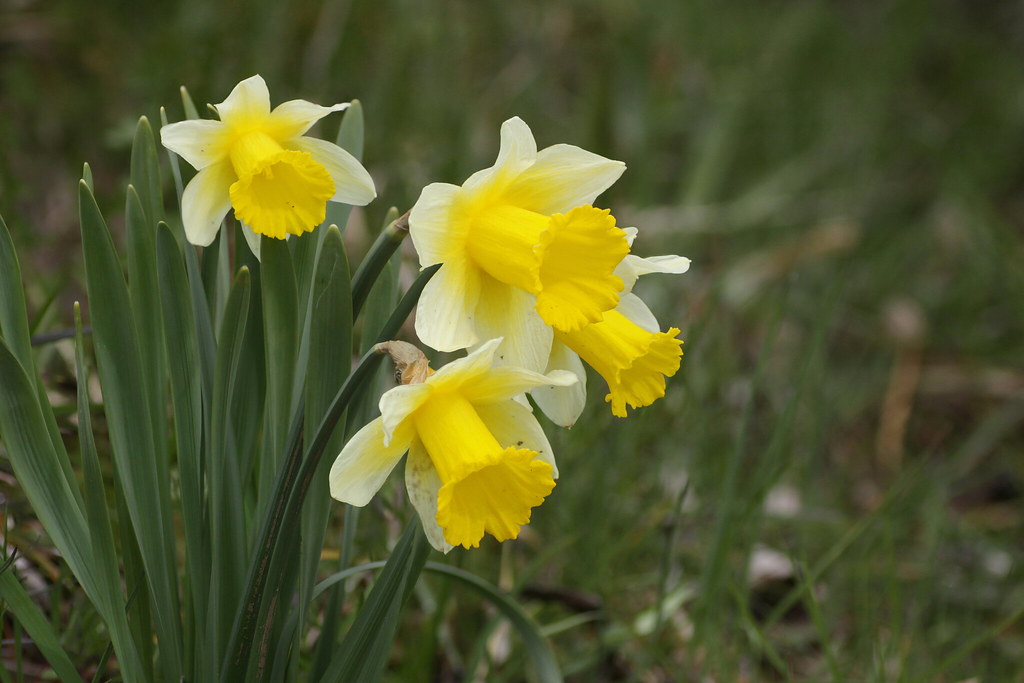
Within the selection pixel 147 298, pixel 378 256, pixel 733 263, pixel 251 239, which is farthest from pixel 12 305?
pixel 733 263

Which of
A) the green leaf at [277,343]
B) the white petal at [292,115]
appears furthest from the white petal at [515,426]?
the white petal at [292,115]

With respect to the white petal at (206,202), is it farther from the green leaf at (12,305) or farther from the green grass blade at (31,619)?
the green grass blade at (31,619)

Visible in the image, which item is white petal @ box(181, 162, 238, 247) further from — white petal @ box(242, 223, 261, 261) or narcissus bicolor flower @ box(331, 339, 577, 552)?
narcissus bicolor flower @ box(331, 339, 577, 552)

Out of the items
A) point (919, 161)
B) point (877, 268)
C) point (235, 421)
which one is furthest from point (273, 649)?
point (919, 161)

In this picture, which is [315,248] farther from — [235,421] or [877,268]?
[877,268]

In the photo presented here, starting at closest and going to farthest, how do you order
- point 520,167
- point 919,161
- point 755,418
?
point 520,167 < point 755,418 < point 919,161
